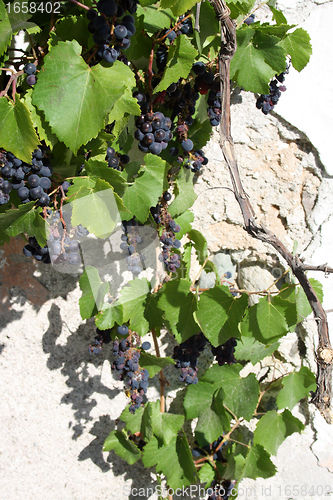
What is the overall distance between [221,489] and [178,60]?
149 centimetres

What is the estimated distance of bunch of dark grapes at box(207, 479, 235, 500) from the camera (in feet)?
4.22

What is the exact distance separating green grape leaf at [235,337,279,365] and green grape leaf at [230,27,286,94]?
874 mm

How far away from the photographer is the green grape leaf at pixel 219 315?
3.28 ft

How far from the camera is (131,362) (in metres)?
1.10

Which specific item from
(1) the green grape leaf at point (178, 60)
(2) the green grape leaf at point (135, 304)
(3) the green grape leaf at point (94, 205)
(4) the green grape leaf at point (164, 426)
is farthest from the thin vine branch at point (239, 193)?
(4) the green grape leaf at point (164, 426)

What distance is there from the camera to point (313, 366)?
1.52 m

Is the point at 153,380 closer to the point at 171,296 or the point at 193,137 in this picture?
the point at 171,296

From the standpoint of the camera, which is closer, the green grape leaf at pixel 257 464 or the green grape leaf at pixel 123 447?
the green grape leaf at pixel 257 464

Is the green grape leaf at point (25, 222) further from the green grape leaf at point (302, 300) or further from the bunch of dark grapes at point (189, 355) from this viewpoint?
the green grape leaf at point (302, 300)

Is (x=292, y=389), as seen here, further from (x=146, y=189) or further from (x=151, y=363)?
(x=146, y=189)

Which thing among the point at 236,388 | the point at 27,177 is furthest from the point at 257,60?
the point at 236,388

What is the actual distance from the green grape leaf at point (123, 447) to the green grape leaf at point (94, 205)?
873mm

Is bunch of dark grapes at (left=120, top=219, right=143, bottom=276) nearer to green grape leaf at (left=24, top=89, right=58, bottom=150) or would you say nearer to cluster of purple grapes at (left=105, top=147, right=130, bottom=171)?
cluster of purple grapes at (left=105, top=147, right=130, bottom=171)

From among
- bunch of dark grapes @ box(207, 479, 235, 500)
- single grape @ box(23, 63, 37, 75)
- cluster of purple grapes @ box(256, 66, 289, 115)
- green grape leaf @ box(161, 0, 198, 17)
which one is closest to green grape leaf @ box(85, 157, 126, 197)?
single grape @ box(23, 63, 37, 75)
